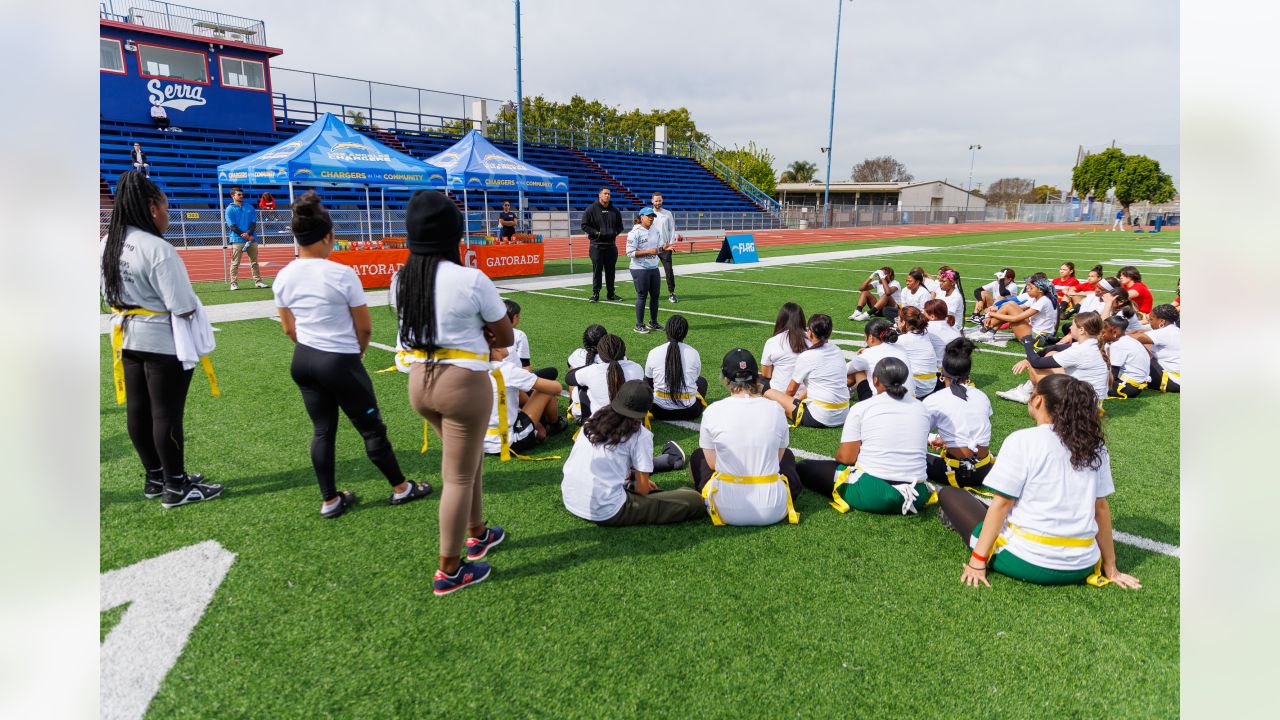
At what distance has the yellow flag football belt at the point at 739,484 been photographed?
4129 millimetres

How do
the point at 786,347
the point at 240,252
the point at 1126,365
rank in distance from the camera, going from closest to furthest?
the point at 786,347
the point at 1126,365
the point at 240,252

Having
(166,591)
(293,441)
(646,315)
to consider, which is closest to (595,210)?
(646,315)

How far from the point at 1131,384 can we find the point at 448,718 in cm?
741

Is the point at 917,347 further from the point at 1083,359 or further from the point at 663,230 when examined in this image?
the point at 663,230

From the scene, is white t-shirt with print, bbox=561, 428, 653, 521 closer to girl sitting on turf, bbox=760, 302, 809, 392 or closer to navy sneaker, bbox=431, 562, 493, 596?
navy sneaker, bbox=431, 562, 493, 596

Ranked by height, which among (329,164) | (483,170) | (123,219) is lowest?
(123,219)

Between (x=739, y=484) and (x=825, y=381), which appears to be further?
(x=825, y=381)

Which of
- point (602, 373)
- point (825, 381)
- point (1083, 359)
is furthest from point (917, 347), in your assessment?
point (602, 373)

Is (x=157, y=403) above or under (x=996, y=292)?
under

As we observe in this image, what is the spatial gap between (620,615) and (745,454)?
1206 millimetres

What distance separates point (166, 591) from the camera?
3523 mm

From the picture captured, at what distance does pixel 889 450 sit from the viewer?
4344 mm

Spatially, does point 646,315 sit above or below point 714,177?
below

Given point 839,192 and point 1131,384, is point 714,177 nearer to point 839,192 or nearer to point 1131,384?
point 1131,384
